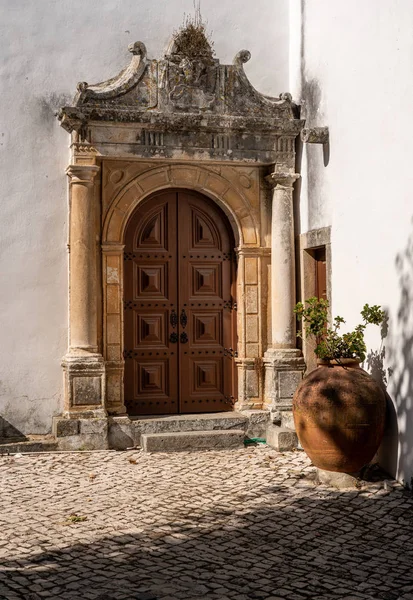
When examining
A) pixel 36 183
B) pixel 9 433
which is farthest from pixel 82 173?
pixel 9 433

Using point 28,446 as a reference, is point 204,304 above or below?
above

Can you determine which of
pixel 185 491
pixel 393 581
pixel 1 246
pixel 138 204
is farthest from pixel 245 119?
pixel 393 581

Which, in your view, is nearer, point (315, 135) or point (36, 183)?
point (315, 135)

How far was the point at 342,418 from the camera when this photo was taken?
267 inches

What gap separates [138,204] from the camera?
30.6 ft

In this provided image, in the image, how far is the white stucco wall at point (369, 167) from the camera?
22.6 feet

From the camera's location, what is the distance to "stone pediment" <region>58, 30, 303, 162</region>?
8.80 meters

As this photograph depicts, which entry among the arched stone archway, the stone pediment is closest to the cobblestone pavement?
the arched stone archway

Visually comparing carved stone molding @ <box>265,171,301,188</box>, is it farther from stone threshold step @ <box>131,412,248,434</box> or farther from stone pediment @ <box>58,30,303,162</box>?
stone threshold step @ <box>131,412,248,434</box>

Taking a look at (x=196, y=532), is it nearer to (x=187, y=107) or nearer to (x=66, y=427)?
(x=66, y=427)

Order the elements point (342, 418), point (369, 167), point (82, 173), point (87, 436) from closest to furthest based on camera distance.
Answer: point (342, 418), point (369, 167), point (87, 436), point (82, 173)

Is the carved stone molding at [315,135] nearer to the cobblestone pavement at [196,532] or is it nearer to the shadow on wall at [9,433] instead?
the cobblestone pavement at [196,532]

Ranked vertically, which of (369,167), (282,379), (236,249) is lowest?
(282,379)

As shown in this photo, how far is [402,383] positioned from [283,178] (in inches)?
127
